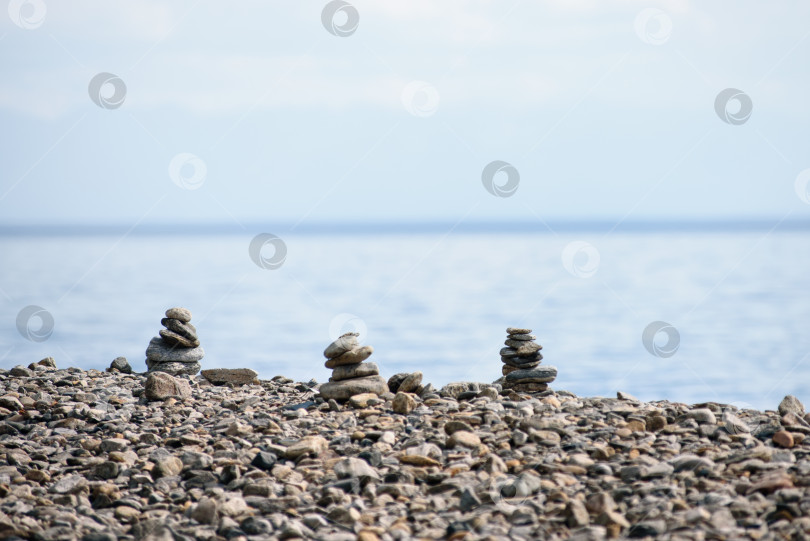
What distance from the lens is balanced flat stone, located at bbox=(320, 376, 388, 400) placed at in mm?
7535

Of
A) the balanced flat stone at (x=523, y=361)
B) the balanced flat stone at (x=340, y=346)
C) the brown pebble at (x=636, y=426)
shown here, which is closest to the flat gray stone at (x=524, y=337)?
the balanced flat stone at (x=523, y=361)

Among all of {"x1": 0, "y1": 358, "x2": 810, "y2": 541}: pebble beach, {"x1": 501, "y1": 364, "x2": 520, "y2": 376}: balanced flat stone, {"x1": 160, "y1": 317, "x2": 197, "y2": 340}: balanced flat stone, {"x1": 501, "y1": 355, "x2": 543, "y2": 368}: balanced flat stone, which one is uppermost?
{"x1": 160, "y1": 317, "x2": 197, "y2": 340}: balanced flat stone

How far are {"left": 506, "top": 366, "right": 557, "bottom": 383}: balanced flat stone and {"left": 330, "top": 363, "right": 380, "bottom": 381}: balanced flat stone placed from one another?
151cm

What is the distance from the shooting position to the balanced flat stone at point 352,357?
773cm

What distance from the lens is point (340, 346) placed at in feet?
25.3

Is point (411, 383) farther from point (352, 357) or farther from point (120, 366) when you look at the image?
point (120, 366)

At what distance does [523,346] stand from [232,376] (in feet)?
11.9

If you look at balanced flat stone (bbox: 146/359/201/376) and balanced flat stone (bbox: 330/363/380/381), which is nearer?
balanced flat stone (bbox: 330/363/380/381)

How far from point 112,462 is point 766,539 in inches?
181

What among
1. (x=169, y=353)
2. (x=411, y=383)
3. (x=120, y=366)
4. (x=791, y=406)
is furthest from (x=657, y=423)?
(x=120, y=366)

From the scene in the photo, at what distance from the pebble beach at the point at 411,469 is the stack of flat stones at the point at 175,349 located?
1.90 metres

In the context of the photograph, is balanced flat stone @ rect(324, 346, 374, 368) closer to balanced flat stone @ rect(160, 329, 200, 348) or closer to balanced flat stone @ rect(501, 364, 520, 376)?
balanced flat stone @ rect(501, 364, 520, 376)

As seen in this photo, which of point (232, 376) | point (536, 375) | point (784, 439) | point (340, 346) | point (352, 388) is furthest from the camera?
point (232, 376)

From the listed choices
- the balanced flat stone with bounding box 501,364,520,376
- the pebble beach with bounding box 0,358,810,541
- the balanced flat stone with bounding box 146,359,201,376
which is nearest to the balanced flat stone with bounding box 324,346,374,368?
the pebble beach with bounding box 0,358,810,541
